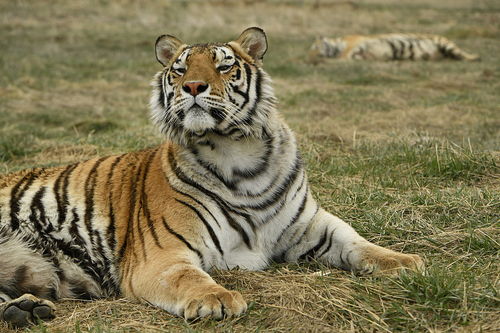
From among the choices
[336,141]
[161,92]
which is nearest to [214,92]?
[161,92]

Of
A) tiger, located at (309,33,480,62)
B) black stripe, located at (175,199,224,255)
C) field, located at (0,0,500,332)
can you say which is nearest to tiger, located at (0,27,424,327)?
black stripe, located at (175,199,224,255)

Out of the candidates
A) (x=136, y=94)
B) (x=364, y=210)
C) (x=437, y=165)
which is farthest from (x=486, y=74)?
(x=364, y=210)

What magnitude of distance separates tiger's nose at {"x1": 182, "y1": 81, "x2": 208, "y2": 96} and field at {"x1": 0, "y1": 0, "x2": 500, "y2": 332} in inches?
35.2

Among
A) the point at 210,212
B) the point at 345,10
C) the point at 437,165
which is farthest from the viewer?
the point at 345,10

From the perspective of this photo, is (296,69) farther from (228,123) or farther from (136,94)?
(228,123)

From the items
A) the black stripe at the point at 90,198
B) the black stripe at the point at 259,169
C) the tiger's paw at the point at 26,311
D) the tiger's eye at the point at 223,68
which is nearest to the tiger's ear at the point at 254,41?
the tiger's eye at the point at 223,68

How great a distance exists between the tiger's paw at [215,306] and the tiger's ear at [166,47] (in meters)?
1.54

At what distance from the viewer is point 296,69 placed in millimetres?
12070

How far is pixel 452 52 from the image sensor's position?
577 inches

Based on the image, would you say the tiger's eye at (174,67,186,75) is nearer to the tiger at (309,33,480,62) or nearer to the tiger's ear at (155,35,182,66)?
the tiger's ear at (155,35,182,66)

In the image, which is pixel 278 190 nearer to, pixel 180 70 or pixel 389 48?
pixel 180 70

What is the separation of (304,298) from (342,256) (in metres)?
0.59

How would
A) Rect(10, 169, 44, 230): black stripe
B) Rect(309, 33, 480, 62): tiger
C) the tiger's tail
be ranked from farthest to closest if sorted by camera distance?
Rect(309, 33, 480, 62): tiger < the tiger's tail < Rect(10, 169, 44, 230): black stripe

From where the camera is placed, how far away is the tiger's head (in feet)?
10.9
